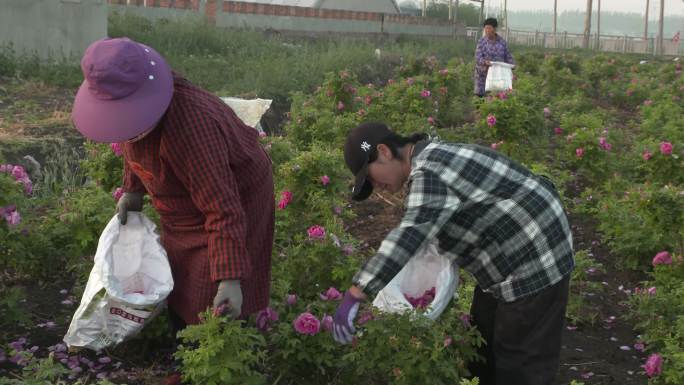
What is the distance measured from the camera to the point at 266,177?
284 cm

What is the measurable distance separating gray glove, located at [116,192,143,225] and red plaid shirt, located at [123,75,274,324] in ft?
0.10

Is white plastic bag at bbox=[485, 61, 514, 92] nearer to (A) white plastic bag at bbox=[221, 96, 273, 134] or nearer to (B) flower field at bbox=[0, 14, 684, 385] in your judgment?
(B) flower field at bbox=[0, 14, 684, 385]

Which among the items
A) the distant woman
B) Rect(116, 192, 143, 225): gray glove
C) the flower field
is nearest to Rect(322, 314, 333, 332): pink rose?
the flower field

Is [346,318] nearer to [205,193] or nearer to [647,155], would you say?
[205,193]

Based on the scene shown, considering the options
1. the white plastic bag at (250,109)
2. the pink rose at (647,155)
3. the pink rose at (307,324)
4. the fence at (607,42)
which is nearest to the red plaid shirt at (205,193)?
the pink rose at (307,324)

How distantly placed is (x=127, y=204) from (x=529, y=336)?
1.51 meters

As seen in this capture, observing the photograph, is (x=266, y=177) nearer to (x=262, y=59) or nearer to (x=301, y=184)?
(x=301, y=184)

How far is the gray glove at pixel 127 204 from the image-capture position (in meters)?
3.04

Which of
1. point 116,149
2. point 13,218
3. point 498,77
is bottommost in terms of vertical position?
point 13,218

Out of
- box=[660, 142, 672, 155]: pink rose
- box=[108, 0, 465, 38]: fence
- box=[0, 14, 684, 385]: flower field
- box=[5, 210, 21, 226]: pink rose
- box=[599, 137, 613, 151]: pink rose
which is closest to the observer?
box=[0, 14, 684, 385]: flower field

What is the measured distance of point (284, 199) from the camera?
14.1ft

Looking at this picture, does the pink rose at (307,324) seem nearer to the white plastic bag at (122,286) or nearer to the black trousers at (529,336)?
the white plastic bag at (122,286)

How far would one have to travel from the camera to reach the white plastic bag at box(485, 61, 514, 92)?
8.71 m

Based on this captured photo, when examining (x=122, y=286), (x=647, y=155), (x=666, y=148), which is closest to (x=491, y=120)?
(x=647, y=155)
